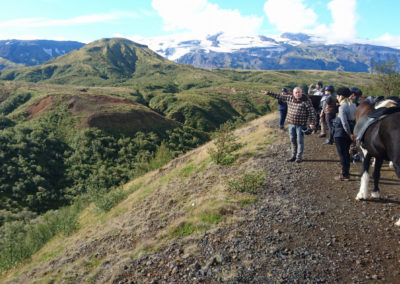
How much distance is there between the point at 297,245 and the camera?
6043 millimetres

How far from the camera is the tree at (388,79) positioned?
26.5m

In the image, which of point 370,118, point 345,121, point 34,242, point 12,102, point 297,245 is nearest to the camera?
point 297,245

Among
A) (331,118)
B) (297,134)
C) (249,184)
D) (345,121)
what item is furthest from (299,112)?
(331,118)

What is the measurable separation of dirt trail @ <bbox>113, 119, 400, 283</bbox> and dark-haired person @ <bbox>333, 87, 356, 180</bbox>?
29.6 inches

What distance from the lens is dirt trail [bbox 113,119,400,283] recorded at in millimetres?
5246

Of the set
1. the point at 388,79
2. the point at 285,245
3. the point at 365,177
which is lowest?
the point at 285,245

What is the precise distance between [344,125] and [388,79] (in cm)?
2488

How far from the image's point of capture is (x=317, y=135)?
1517 centimetres

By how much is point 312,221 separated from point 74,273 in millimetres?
7351

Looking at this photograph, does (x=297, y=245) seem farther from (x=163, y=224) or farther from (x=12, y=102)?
(x=12, y=102)

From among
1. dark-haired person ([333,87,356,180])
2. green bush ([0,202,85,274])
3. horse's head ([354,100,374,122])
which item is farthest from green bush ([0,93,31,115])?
horse's head ([354,100,374,122])

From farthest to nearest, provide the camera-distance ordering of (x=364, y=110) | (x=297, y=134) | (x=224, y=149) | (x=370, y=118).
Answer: (x=224, y=149), (x=297, y=134), (x=364, y=110), (x=370, y=118)

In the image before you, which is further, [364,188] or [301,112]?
[301,112]

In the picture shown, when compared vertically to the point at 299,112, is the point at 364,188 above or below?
below
